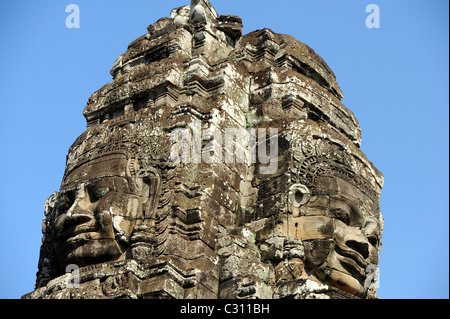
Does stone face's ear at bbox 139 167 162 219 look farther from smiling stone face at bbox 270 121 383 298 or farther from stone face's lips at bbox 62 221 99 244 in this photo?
smiling stone face at bbox 270 121 383 298

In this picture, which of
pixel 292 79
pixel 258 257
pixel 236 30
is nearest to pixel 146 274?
pixel 258 257

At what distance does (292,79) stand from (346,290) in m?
4.37

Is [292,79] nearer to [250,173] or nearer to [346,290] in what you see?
[250,173]

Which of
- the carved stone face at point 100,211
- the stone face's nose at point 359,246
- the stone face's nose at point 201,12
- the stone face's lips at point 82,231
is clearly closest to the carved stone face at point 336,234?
the stone face's nose at point 359,246

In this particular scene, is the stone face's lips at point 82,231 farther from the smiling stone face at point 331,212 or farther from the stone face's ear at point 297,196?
the stone face's ear at point 297,196

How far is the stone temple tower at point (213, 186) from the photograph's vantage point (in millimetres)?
13875

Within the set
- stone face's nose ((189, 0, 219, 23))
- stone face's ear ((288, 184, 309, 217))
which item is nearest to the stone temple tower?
stone face's ear ((288, 184, 309, 217))

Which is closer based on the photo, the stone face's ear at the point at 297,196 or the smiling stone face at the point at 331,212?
the smiling stone face at the point at 331,212

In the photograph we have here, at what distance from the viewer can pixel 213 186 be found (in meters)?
14.7

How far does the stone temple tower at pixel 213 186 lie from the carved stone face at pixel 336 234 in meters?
0.02

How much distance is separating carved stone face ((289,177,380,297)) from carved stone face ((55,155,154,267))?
2713mm

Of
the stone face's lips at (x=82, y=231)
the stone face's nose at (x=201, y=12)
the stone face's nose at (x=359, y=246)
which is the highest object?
the stone face's nose at (x=201, y=12)

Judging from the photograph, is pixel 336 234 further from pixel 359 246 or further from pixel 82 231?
pixel 82 231

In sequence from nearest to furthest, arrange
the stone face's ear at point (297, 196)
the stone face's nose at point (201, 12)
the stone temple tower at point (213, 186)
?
the stone temple tower at point (213, 186) < the stone face's ear at point (297, 196) < the stone face's nose at point (201, 12)
